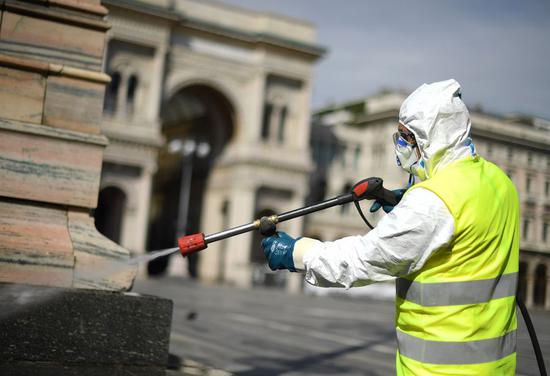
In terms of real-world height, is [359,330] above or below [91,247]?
below

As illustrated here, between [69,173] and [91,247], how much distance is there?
50 cm

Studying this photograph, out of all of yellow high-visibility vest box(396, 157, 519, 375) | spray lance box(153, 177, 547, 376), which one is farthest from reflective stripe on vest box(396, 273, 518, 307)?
spray lance box(153, 177, 547, 376)

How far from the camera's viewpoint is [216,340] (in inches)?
372

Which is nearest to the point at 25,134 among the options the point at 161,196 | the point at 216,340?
the point at 216,340

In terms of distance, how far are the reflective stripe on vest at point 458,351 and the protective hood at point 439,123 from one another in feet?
2.09

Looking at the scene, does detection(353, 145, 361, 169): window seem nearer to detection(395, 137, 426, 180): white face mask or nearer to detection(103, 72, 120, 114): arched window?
detection(103, 72, 120, 114): arched window

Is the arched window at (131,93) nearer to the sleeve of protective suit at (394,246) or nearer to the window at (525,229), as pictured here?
the window at (525,229)

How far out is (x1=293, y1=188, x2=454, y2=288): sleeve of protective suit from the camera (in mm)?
2512

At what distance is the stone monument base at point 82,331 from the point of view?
12.9 feet

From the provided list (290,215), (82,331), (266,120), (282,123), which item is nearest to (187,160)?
(266,120)

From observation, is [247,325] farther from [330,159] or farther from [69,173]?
[330,159]

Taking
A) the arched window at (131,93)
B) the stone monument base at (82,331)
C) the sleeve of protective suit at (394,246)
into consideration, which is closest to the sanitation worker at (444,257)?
the sleeve of protective suit at (394,246)

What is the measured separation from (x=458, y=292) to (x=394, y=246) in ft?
0.94

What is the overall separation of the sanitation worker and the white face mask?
106mm
